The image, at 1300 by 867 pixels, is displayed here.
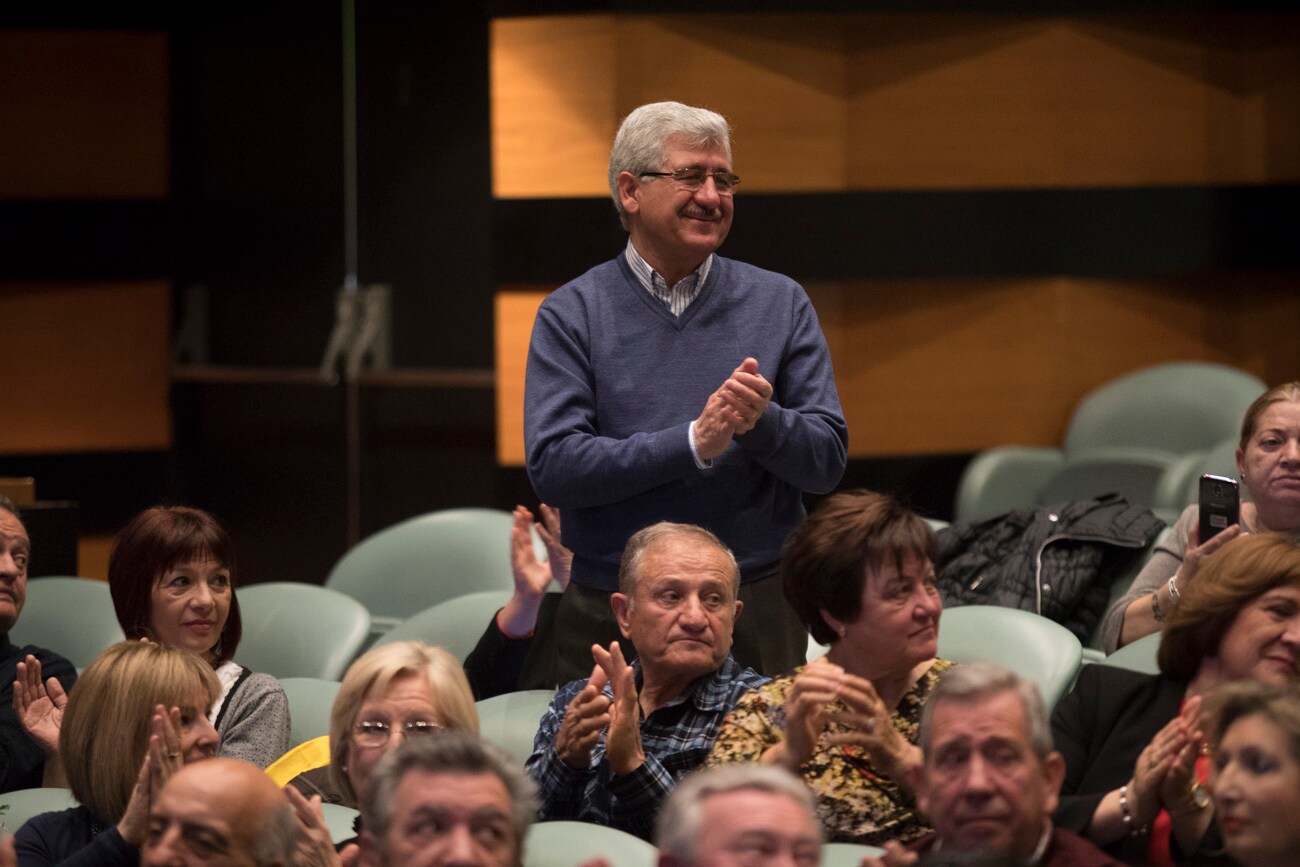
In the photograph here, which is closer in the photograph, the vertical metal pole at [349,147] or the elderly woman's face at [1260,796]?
the elderly woman's face at [1260,796]

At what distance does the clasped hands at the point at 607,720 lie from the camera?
8.48ft

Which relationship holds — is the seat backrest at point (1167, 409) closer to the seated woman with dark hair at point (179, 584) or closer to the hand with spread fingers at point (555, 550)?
the hand with spread fingers at point (555, 550)

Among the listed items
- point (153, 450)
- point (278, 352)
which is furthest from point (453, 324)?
point (153, 450)

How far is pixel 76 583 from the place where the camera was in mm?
4371

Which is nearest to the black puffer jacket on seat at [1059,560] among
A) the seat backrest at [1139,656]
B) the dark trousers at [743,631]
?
the seat backrest at [1139,656]

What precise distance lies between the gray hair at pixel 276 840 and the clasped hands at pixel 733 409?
3.02 ft

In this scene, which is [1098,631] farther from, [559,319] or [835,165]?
[835,165]

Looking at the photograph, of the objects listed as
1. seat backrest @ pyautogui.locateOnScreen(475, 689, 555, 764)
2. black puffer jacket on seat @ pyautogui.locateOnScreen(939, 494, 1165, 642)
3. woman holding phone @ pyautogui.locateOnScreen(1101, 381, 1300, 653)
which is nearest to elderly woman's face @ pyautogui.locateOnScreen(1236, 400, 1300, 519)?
woman holding phone @ pyautogui.locateOnScreen(1101, 381, 1300, 653)

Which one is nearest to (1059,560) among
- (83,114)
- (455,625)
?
(455,625)

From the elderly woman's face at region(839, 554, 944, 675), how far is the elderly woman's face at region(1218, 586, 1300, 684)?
424 mm

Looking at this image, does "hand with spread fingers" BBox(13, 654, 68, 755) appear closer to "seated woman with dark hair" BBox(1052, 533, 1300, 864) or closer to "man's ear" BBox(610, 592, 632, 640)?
"man's ear" BBox(610, 592, 632, 640)

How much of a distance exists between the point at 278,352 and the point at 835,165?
2.74m

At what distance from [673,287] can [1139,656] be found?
1.02m

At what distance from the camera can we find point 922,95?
5895 mm
